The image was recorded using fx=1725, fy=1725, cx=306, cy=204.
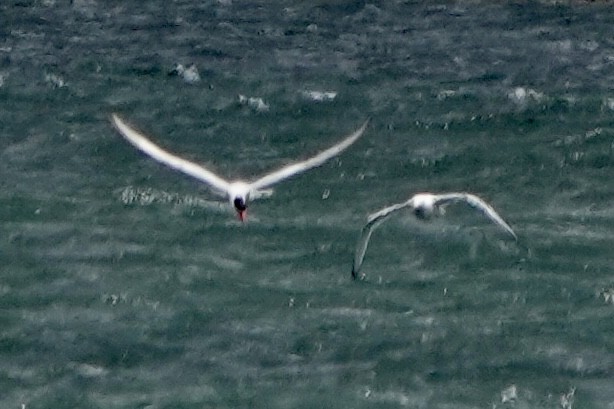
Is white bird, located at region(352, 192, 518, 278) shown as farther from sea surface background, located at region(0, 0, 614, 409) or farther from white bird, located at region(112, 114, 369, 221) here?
white bird, located at region(112, 114, 369, 221)

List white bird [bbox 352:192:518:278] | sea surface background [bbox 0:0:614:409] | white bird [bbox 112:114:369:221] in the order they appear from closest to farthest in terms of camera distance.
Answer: white bird [bbox 112:114:369:221] → white bird [bbox 352:192:518:278] → sea surface background [bbox 0:0:614:409]

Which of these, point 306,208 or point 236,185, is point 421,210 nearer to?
point 236,185

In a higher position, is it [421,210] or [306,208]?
[421,210]

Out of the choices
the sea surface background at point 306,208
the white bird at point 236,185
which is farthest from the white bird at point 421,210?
the white bird at point 236,185

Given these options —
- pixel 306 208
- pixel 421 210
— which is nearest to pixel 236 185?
pixel 421 210

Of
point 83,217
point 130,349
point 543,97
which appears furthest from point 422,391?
point 543,97

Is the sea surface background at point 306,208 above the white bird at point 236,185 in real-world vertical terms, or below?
below

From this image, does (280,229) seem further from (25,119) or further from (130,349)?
(25,119)

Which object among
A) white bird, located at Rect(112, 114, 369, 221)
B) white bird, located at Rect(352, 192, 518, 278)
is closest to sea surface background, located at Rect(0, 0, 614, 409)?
white bird, located at Rect(352, 192, 518, 278)

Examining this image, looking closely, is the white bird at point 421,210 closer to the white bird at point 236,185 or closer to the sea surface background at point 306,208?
the sea surface background at point 306,208
